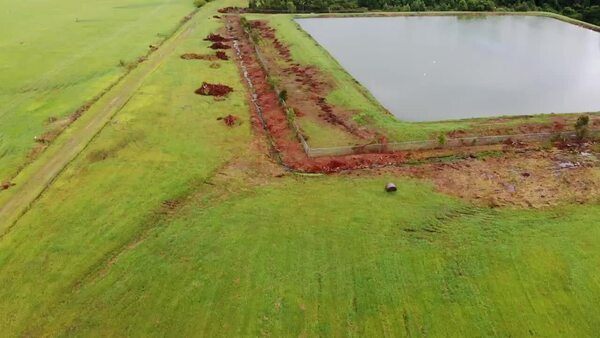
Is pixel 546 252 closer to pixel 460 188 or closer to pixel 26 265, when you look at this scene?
pixel 460 188

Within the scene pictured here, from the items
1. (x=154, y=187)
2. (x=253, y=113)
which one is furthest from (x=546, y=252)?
(x=253, y=113)

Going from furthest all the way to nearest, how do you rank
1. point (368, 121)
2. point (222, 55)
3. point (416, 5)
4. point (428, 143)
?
point (416, 5) < point (222, 55) < point (368, 121) < point (428, 143)

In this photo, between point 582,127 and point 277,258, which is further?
point 582,127

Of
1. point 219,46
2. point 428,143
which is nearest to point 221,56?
point 219,46

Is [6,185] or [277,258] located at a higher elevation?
[6,185]

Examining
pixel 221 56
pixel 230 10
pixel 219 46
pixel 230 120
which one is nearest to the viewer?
pixel 230 120

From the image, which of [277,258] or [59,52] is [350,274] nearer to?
[277,258]

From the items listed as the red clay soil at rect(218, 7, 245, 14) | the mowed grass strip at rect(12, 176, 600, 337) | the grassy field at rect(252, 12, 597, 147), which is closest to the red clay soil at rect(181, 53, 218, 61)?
the grassy field at rect(252, 12, 597, 147)
